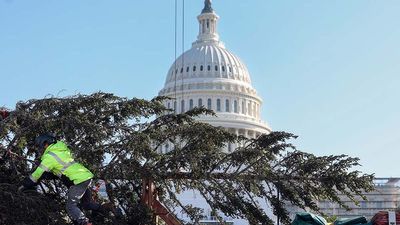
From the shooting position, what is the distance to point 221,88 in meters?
96.9

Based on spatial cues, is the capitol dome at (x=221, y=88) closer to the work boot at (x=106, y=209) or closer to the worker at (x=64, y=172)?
the work boot at (x=106, y=209)

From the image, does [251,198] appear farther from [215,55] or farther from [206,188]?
[215,55]

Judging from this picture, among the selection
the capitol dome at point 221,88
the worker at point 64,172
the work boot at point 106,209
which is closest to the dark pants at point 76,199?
the worker at point 64,172

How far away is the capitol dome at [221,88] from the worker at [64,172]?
84.6 m

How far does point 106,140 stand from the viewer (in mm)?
10602

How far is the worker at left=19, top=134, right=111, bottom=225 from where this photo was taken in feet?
24.4

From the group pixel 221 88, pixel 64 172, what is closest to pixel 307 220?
pixel 64 172

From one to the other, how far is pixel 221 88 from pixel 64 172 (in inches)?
3523

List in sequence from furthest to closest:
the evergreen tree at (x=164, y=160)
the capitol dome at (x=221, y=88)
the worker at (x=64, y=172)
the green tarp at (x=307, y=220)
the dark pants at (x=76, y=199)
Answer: the capitol dome at (x=221, y=88)
the evergreen tree at (x=164, y=160)
the green tarp at (x=307, y=220)
the dark pants at (x=76, y=199)
the worker at (x=64, y=172)

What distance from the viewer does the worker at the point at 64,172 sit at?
7.45 metres

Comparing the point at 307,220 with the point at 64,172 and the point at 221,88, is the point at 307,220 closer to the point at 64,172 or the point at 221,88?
the point at 64,172

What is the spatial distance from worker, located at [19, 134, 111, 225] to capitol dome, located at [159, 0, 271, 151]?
8459cm

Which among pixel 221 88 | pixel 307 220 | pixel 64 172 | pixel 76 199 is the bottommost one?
pixel 307 220

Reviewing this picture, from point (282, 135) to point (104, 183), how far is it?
9.97 feet
